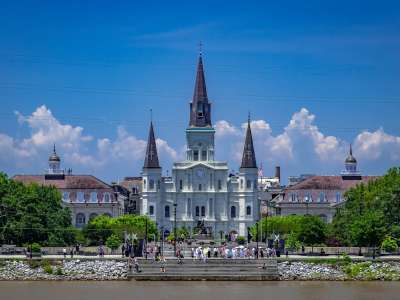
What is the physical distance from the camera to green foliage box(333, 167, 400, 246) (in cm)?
9019

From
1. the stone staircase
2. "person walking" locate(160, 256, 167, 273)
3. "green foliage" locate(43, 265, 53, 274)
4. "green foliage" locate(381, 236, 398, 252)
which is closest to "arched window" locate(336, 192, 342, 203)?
"green foliage" locate(381, 236, 398, 252)

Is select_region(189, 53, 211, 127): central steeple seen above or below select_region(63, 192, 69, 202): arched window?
above

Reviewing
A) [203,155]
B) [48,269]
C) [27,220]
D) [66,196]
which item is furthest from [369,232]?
[66,196]

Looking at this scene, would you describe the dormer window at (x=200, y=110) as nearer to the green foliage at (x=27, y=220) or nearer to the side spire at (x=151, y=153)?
the side spire at (x=151, y=153)

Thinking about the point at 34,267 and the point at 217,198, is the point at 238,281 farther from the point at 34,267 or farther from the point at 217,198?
the point at 217,198

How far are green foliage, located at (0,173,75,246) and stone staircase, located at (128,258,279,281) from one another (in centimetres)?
2214

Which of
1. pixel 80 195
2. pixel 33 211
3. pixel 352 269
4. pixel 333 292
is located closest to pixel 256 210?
pixel 80 195

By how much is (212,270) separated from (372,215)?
22.6 meters

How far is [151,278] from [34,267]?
27.3ft

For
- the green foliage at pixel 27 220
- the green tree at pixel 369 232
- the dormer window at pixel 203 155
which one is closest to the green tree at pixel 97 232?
the green foliage at pixel 27 220

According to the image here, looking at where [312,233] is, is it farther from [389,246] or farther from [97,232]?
[97,232]

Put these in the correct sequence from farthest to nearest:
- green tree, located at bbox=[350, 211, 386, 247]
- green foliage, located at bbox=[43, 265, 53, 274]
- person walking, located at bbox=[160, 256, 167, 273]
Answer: green tree, located at bbox=[350, 211, 386, 247], green foliage, located at bbox=[43, 265, 53, 274], person walking, located at bbox=[160, 256, 167, 273]

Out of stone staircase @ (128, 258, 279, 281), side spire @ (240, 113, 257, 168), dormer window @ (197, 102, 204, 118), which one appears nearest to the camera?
stone staircase @ (128, 258, 279, 281)

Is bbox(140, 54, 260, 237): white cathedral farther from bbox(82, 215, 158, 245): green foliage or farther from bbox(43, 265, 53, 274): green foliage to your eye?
bbox(43, 265, 53, 274): green foliage
